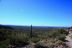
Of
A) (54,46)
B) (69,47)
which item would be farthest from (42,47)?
(69,47)

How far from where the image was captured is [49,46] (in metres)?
15.5

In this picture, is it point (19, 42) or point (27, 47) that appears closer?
point (27, 47)

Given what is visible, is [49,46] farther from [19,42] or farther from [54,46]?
[19,42]

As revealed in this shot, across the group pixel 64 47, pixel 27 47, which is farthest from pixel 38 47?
pixel 64 47

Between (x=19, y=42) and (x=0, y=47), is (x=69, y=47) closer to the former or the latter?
(x=19, y=42)

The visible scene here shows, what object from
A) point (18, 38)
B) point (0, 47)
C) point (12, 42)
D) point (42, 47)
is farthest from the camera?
point (18, 38)

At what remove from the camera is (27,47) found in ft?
51.1

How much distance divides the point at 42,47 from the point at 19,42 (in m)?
4.37

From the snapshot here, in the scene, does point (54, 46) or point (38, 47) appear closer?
point (38, 47)

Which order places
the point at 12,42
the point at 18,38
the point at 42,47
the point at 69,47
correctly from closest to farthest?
the point at 42,47 → the point at 69,47 → the point at 12,42 → the point at 18,38

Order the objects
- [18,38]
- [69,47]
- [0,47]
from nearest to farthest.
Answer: [0,47]
[69,47]
[18,38]

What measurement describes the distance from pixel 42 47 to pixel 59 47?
6.13ft

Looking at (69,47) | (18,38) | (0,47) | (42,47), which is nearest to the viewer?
(0,47)

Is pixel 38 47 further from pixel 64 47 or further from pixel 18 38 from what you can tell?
pixel 18 38
